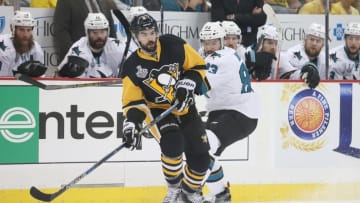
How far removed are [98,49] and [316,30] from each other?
1644 mm

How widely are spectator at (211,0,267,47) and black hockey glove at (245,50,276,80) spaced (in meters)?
0.18

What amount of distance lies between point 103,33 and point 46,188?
1.08m

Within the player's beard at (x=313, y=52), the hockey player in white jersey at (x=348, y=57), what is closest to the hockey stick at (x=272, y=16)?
the player's beard at (x=313, y=52)

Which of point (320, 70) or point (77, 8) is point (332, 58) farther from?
point (77, 8)

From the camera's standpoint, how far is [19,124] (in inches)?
229

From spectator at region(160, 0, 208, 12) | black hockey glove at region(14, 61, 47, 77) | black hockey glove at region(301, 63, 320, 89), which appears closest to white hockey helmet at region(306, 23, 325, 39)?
black hockey glove at region(301, 63, 320, 89)

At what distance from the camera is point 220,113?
242 inches

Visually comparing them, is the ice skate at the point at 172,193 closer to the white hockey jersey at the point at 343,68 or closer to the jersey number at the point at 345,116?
the jersey number at the point at 345,116

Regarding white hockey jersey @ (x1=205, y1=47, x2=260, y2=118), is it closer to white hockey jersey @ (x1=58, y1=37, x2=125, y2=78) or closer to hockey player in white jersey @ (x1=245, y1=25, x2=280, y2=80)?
hockey player in white jersey @ (x1=245, y1=25, x2=280, y2=80)

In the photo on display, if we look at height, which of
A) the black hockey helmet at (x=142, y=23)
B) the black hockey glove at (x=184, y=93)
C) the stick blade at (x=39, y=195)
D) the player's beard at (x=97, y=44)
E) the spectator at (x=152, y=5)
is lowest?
the stick blade at (x=39, y=195)

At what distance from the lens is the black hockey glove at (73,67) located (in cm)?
600

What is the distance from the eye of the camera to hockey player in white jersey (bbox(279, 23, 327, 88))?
22.3 ft

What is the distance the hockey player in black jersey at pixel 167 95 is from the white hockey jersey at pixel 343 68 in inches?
63.1

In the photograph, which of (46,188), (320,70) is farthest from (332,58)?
(46,188)
